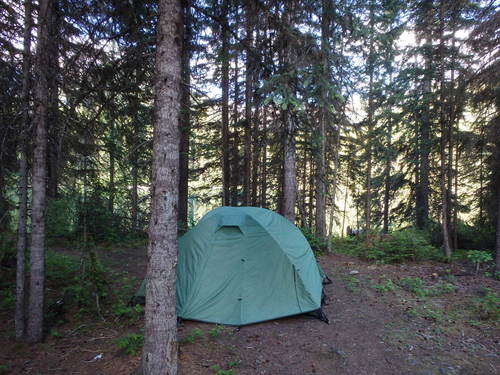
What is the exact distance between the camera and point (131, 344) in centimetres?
423

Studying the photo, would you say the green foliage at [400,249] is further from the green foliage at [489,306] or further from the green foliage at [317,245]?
the green foliage at [489,306]

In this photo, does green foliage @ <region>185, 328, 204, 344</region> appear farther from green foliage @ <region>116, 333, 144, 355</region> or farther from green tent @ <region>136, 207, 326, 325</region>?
green foliage @ <region>116, 333, 144, 355</region>

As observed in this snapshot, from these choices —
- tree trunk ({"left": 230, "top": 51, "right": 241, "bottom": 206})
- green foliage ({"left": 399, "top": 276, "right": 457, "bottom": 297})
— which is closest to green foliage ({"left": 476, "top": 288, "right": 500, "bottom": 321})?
green foliage ({"left": 399, "top": 276, "right": 457, "bottom": 297})

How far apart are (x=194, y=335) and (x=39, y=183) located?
3.37 metres

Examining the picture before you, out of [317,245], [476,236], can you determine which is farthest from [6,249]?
[476,236]

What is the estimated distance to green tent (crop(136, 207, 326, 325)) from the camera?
17.4 feet

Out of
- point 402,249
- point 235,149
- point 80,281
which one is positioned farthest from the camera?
point 235,149

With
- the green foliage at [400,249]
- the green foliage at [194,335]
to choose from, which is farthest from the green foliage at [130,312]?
the green foliage at [400,249]

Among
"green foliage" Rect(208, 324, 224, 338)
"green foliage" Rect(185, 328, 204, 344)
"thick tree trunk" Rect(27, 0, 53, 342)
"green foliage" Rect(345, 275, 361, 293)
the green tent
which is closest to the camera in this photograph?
"thick tree trunk" Rect(27, 0, 53, 342)

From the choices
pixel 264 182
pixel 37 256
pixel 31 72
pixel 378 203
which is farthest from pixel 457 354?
pixel 378 203

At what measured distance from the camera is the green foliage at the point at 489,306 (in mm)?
5669

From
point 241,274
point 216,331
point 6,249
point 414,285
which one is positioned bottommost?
point 216,331

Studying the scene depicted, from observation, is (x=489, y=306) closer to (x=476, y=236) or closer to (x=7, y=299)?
(x=476, y=236)

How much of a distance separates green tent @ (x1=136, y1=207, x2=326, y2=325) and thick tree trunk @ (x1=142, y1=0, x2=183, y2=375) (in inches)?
74.1
